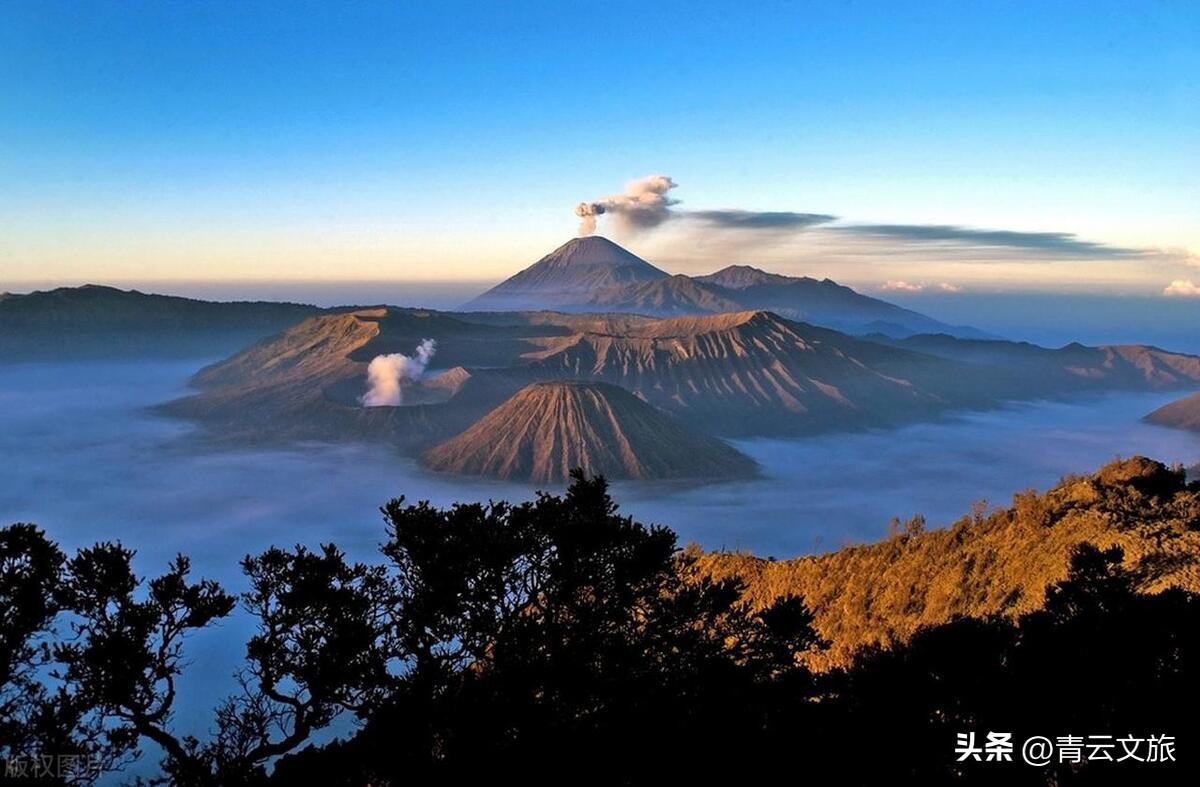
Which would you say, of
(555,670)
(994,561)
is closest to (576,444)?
(994,561)

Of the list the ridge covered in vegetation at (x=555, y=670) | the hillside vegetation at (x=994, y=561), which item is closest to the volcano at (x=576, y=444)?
the hillside vegetation at (x=994, y=561)

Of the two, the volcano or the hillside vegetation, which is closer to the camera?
the hillside vegetation

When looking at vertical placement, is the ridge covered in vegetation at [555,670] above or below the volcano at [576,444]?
above

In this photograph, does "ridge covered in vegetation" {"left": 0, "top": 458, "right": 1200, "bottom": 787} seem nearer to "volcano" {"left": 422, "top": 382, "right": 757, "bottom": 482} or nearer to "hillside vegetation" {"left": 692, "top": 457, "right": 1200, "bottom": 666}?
"hillside vegetation" {"left": 692, "top": 457, "right": 1200, "bottom": 666}

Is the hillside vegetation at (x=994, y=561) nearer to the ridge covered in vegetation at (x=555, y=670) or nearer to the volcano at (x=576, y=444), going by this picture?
the ridge covered in vegetation at (x=555, y=670)

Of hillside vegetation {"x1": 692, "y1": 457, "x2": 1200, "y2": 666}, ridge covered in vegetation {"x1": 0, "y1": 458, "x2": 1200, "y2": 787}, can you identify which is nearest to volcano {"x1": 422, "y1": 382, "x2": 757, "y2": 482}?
→ hillside vegetation {"x1": 692, "y1": 457, "x2": 1200, "y2": 666}

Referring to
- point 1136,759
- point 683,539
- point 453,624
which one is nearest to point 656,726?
point 453,624
